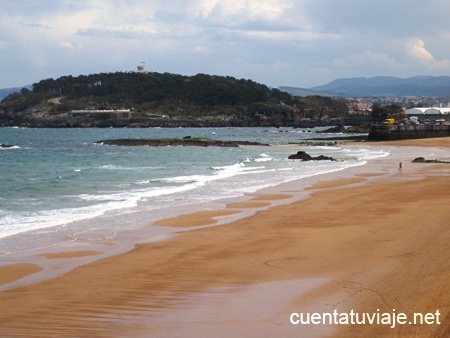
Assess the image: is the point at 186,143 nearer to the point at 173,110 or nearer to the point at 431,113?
the point at 431,113

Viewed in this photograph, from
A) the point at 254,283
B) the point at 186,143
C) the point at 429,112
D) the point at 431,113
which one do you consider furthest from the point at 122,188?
the point at 429,112

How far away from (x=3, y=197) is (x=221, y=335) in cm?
1778

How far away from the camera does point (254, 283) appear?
11.3m

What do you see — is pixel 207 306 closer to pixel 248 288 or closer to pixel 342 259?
pixel 248 288

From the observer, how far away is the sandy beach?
8984 millimetres

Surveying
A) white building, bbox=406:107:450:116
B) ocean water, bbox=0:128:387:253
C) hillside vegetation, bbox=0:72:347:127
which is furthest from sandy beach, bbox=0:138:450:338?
hillside vegetation, bbox=0:72:347:127

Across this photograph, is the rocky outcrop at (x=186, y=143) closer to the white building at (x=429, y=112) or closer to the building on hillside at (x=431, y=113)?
the building on hillside at (x=431, y=113)

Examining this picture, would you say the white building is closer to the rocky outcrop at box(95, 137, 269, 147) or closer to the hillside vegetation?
the hillside vegetation

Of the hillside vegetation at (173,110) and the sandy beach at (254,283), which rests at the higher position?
the hillside vegetation at (173,110)

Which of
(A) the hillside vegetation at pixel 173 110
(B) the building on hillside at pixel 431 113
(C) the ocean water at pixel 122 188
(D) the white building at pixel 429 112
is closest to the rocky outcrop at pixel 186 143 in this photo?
(C) the ocean water at pixel 122 188

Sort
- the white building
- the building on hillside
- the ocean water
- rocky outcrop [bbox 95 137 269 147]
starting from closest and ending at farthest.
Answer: the ocean water, rocky outcrop [bbox 95 137 269 147], the building on hillside, the white building

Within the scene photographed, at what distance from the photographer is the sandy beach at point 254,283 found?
8.98 meters

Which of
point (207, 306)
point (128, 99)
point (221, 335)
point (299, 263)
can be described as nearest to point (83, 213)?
point (299, 263)

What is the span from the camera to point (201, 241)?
50.4 ft
